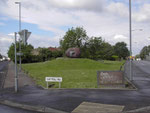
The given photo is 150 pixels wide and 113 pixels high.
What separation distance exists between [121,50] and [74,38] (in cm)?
8779

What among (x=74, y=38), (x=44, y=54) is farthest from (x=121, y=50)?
(x=74, y=38)

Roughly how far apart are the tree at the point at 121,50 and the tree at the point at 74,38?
3103 inches

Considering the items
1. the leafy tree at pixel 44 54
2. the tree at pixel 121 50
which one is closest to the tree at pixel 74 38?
the leafy tree at pixel 44 54

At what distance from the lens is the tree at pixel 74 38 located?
59.8 meters

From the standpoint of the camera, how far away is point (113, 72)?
536 inches

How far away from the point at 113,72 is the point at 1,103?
7.09 meters

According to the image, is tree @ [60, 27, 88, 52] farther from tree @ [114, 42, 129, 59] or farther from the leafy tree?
tree @ [114, 42, 129, 59]

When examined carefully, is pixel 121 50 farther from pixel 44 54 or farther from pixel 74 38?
pixel 74 38

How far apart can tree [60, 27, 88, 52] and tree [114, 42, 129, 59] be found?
78.8 meters

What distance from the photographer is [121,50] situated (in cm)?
14225

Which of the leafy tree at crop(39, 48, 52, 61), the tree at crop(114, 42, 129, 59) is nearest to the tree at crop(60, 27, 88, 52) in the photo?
the leafy tree at crop(39, 48, 52, 61)

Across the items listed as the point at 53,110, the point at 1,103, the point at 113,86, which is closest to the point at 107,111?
the point at 53,110

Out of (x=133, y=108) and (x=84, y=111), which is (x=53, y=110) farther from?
(x=133, y=108)

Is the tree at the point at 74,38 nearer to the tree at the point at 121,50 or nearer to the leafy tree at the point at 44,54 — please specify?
the leafy tree at the point at 44,54
